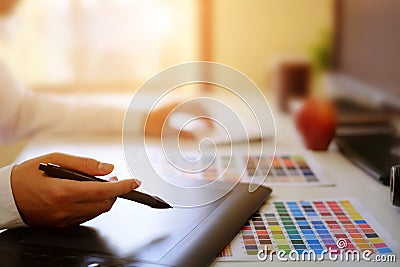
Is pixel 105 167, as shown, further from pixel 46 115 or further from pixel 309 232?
pixel 46 115

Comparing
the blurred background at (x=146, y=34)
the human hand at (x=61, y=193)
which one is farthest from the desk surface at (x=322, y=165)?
the blurred background at (x=146, y=34)

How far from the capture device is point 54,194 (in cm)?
63

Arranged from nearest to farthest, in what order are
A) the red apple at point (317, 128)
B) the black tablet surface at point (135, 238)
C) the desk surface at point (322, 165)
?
the black tablet surface at point (135, 238) → the desk surface at point (322, 165) → the red apple at point (317, 128)

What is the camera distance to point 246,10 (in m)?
2.04

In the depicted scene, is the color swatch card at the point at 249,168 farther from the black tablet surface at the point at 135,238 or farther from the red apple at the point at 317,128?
the black tablet surface at the point at 135,238

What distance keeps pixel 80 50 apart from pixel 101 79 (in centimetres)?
12

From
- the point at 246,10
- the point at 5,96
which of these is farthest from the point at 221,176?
the point at 246,10

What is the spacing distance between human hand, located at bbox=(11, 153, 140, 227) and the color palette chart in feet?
0.47

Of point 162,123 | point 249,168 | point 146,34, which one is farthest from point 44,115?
point 146,34

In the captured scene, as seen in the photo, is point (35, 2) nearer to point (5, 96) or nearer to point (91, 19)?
point (91, 19)

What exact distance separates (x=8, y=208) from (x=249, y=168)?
1.43ft

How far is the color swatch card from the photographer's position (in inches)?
36.0

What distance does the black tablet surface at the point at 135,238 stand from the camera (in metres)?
0.59

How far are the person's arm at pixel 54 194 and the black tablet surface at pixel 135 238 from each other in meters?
0.02
